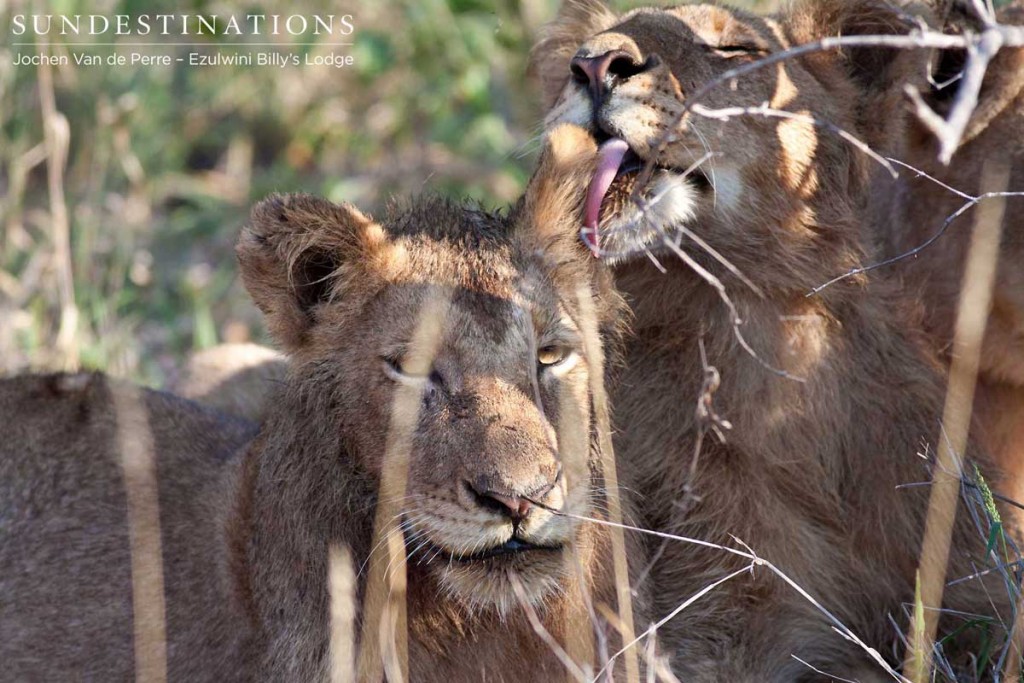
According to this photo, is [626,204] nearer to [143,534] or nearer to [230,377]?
[143,534]

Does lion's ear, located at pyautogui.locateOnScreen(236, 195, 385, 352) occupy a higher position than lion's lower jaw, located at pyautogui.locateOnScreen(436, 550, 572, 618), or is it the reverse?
lion's ear, located at pyautogui.locateOnScreen(236, 195, 385, 352)

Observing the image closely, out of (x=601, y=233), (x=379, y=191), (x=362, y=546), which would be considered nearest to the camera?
(x=362, y=546)

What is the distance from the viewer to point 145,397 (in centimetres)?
443

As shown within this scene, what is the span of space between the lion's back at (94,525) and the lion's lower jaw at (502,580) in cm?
78

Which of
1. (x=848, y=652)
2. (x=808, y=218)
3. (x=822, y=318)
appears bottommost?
(x=848, y=652)

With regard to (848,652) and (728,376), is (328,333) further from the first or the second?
(848,652)

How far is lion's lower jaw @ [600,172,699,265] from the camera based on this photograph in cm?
376

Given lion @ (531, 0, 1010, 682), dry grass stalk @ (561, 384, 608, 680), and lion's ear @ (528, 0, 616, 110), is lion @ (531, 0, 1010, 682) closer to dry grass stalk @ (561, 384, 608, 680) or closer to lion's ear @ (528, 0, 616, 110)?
lion's ear @ (528, 0, 616, 110)

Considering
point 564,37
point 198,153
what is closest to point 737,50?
point 564,37

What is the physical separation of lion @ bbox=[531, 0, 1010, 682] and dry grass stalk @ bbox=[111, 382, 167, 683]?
Result: 1299mm

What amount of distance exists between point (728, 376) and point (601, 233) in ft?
2.22

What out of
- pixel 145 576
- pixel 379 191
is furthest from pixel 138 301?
pixel 145 576

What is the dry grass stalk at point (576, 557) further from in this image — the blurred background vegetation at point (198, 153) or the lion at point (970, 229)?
the blurred background vegetation at point (198, 153)

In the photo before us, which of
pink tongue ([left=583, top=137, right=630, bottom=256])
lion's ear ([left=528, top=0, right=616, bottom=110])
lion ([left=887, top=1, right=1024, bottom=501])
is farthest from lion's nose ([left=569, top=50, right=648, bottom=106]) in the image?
lion ([left=887, top=1, right=1024, bottom=501])
